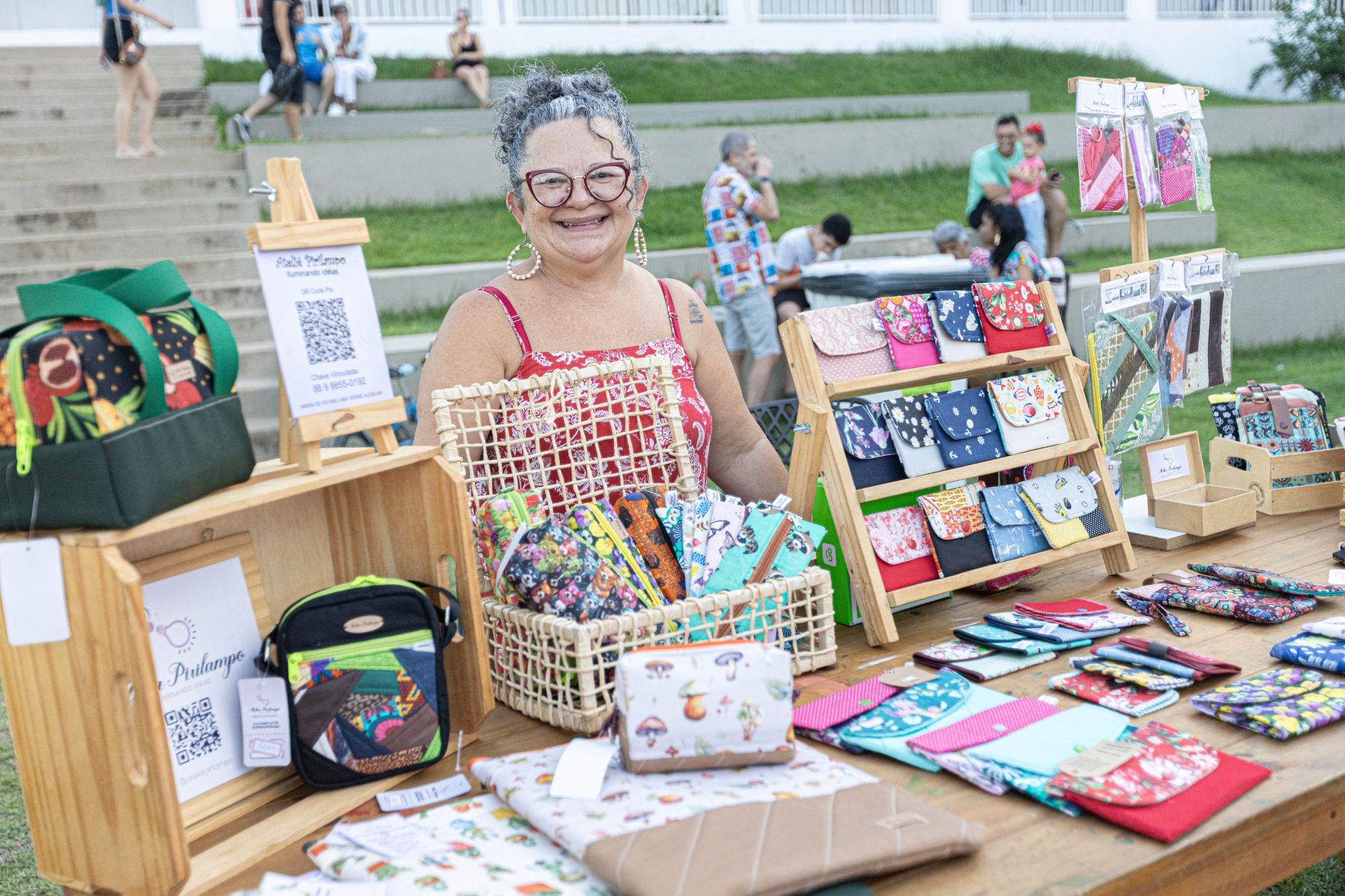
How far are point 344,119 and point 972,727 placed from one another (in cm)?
991

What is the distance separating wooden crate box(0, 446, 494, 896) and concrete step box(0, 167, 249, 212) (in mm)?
6854

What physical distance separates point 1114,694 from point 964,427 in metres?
0.61

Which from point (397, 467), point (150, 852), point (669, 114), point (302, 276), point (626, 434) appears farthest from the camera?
point (669, 114)

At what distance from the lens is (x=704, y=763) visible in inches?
52.5

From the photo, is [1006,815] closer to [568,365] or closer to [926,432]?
[926,432]

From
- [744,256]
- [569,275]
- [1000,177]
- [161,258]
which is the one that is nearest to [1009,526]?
[569,275]

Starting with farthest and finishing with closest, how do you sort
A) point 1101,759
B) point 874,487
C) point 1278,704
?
point 874,487 < point 1278,704 < point 1101,759

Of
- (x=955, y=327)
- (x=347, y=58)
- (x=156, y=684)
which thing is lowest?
(x=156, y=684)

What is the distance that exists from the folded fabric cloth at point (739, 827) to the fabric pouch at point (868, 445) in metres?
0.72

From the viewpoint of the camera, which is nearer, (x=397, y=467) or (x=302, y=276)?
(x=302, y=276)

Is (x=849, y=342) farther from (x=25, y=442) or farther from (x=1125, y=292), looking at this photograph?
(x=25, y=442)

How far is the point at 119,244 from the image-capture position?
24.3ft

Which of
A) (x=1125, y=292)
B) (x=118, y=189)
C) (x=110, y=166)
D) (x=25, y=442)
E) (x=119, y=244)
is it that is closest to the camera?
(x=25, y=442)

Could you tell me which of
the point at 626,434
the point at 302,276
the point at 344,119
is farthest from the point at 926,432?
the point at 344,119
